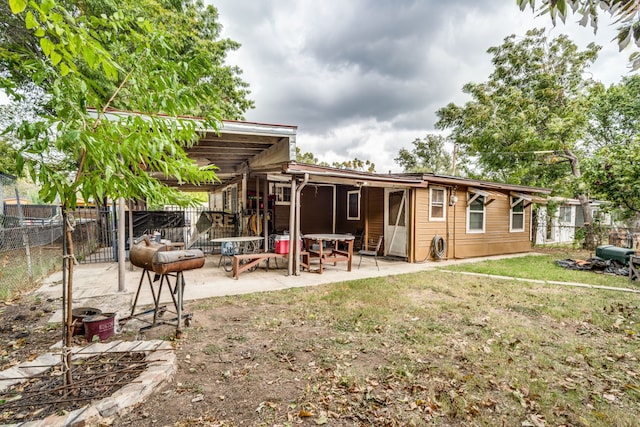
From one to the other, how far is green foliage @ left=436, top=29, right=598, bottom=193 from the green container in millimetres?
5317

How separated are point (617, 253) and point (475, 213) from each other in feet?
11.4

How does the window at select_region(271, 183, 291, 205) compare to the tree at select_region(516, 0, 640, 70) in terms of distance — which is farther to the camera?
the window at select_region(271, 183, 291, 205)

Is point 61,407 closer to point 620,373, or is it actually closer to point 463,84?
point 620,373

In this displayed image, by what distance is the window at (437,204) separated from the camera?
8836 mm

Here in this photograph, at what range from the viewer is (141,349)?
2783mm

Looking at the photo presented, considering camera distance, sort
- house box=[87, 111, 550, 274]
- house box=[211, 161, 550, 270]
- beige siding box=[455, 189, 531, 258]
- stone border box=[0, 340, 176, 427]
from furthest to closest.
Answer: beige siding box=[455, 189, 531, 258] → house box=[211, 161, 550, 270] → house box=[87, 111, 550, 274] → stone border box=[0, 340, 176, 427]

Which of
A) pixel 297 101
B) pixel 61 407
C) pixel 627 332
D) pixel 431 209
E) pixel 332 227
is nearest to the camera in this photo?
pixel 61 407

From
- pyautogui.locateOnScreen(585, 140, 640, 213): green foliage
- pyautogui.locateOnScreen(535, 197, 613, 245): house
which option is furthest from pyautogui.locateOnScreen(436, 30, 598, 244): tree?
pyautogui.locateOnScreen(585, 140, 640, 213): green foliage

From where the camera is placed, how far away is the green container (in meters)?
7.39

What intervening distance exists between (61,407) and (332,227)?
9.83 m

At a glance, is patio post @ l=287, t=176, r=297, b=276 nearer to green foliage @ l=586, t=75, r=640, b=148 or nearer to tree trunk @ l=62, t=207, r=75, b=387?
tree trunk @ l=62, t=207, r=75, b=387

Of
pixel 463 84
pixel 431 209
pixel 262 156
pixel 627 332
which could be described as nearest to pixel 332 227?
pixel 431 209

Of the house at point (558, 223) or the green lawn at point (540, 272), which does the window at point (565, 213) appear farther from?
the green lawn at point (540, 272)

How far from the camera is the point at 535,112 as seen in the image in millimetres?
14078
